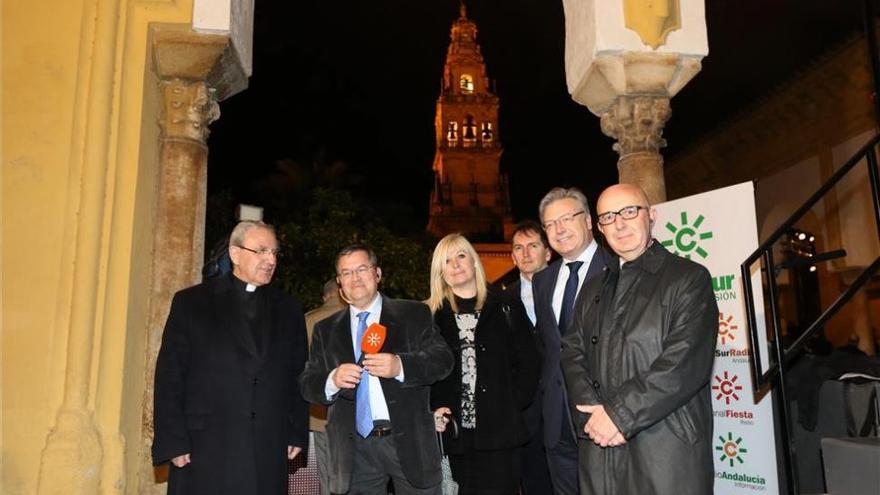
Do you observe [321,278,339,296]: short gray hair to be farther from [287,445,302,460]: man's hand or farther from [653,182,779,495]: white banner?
[653,182,779,495]: white banner

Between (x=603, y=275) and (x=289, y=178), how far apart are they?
21.6 meters

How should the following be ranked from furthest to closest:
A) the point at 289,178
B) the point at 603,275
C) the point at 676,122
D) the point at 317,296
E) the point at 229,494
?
the point at 289,178 → the point at 676,122 → the point at 317,296 → the point at 229,494 → the point at 603,275

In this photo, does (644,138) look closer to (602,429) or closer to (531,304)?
(531,304)

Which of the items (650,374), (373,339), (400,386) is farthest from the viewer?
(400,386)

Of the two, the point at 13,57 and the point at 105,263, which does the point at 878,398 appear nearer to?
the point at 105,263

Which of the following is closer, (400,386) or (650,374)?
(650,374)

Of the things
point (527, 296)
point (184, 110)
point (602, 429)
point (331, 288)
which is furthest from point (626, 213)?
point (184, 110)

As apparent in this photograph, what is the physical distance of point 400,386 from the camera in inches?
126

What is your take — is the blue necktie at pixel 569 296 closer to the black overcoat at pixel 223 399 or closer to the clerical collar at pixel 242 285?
the black overcoat at pixel 223 399

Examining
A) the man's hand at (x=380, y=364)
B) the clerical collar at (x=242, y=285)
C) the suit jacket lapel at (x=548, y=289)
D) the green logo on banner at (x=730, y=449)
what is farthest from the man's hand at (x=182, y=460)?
the green logo on banner at (x=730, y=449)

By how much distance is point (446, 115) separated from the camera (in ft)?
165

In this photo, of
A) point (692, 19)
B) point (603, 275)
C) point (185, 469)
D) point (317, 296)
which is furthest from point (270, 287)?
point (317, 296)

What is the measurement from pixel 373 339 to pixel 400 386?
11.8 inches

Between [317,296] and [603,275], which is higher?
[317,296]
